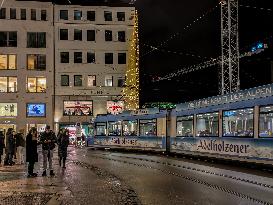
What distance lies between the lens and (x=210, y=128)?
29.1 metres

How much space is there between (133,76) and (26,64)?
12615 millimetres

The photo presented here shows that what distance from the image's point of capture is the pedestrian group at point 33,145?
67.5 feet

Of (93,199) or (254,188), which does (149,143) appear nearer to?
(254,188)

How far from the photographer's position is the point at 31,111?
67.2 metres

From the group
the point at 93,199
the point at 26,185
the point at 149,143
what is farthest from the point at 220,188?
the point at 149,143

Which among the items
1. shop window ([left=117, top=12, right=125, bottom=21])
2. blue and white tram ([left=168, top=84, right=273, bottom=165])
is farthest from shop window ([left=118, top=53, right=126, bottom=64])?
blue and white tram ([left=168, top=84, right=273, bottom=165])

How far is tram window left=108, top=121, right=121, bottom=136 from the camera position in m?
45.7

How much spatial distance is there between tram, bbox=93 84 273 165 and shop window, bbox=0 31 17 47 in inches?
982

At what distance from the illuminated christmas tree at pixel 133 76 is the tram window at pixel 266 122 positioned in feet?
131

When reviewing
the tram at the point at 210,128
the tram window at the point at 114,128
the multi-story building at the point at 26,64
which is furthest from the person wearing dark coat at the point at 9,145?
the multi-story building at the point at 26,64

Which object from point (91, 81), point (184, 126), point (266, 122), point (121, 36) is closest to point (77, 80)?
point (91, 81)

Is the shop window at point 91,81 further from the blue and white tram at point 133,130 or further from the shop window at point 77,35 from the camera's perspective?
the blue and white tram at point 133,130

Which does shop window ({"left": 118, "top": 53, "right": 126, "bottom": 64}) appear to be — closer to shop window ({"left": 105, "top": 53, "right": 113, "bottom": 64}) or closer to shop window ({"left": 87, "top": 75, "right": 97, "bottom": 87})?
shop window ({"left": 105, "top": 53, "right": 113, "bottom": 64})

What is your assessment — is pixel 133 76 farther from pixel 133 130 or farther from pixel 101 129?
pixel 133 130
